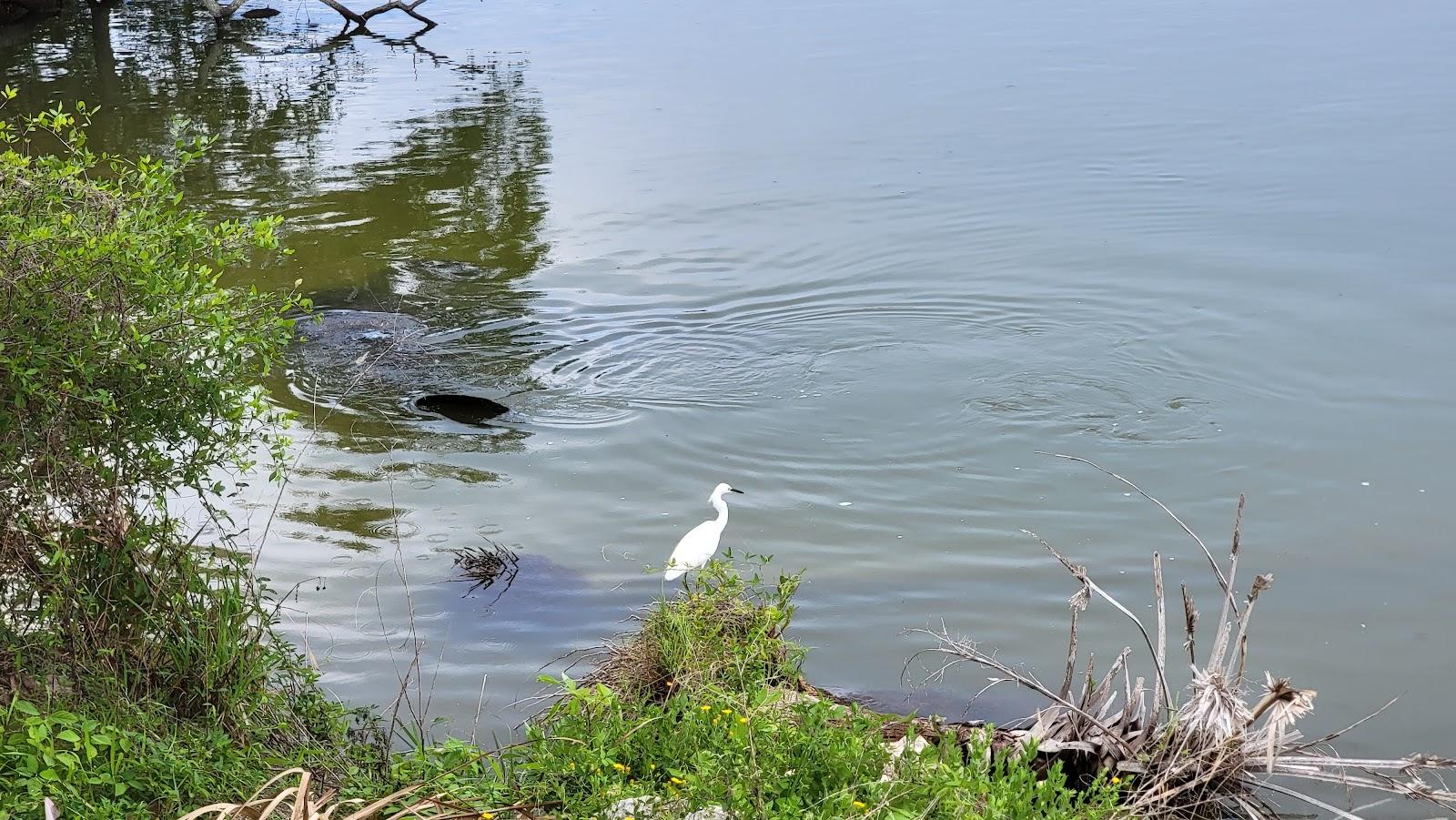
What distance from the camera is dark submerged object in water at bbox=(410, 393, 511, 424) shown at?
8844mm

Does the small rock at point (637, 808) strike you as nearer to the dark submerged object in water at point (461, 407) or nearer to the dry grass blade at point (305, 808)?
the dry grass blade at point (305, 808)

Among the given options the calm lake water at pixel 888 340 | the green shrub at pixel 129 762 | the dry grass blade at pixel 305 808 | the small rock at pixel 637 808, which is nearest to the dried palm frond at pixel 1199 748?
the calm lake water at pixel 888 340

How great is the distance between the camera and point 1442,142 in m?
13.7

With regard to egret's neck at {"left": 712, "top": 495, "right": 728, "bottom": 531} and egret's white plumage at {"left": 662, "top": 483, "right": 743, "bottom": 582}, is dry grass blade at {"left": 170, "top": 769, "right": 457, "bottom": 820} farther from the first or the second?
egret's neck at {"left": 712, "top": 495, "right": 728, "bottom": 531}

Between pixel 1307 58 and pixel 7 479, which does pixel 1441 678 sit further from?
pixel 1307 58

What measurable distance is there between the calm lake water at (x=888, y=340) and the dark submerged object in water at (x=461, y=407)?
0.16 m

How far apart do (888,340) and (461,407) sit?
3.37 metres

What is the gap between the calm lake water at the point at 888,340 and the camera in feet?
21.2

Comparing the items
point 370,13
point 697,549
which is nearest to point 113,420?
point 697,549

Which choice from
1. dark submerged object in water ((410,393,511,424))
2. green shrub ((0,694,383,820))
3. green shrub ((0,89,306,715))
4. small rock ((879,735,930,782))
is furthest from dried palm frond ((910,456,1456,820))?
dark submerged object in water ((410,393,511,424))

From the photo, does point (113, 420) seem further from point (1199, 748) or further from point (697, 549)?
point (1199, 748)

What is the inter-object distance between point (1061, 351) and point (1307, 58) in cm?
1116

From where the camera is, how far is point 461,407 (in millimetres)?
8992

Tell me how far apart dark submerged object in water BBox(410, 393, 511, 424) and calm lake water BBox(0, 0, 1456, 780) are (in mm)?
162
